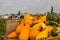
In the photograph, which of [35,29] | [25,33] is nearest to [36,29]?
[35,29]

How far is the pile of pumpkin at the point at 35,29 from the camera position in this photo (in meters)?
2.46

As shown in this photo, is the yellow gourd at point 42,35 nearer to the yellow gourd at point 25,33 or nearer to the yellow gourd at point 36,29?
the yellow gourd at point 36,29

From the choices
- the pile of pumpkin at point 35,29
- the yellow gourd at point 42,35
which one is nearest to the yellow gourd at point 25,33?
the pile of pumpkin at point 35,29

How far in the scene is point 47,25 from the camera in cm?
268

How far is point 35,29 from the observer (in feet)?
8.45

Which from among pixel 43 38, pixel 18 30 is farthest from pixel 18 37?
pixel 43 38

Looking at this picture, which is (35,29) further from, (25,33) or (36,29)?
(25,33)

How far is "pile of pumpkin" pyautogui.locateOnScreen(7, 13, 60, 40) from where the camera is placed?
246cm

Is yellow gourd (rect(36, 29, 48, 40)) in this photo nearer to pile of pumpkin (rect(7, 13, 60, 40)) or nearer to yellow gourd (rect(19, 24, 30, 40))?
pile of pumpkin (rect(7, 13, 60, 40))

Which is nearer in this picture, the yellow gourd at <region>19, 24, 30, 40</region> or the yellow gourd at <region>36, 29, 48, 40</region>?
the yellow gourd at <region>36, 29, 48, 40</region>

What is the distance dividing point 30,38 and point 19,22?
0.46 meters

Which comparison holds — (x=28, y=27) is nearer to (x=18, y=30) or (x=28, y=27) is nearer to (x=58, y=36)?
(x=18, y=30)

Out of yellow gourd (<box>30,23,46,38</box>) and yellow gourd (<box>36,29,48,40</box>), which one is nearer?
yellow gourd (<box>36,29,48,40</box>)

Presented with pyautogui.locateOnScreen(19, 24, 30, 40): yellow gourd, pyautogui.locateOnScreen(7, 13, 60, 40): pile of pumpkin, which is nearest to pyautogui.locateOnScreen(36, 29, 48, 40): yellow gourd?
pyautogui.locateOnScreen(7, 13, 60, 40): pile of pumpkin
